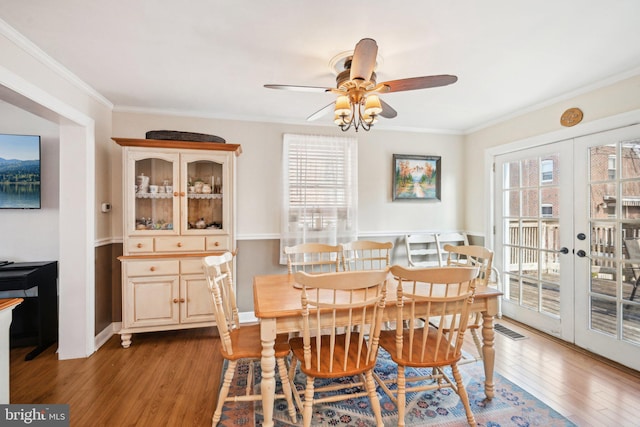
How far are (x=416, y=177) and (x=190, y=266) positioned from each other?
2918 mm

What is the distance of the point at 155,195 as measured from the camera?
296 centimetres

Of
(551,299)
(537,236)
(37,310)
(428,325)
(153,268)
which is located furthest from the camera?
(537,236)

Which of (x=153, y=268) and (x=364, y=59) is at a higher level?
(x=364, y=59)

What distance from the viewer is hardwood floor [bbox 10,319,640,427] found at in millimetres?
1889

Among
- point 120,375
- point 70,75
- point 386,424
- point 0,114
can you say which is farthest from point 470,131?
point 0,114

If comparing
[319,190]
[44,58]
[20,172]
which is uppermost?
[44,58]

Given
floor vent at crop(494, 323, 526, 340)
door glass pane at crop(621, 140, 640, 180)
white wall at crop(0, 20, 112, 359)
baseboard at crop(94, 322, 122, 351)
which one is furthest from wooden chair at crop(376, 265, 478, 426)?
baseboard at crop(94, 322, 122, 351)

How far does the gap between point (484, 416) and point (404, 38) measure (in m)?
2.42

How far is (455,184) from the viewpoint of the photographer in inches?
163

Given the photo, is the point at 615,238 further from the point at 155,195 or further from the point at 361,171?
the point at 155,195

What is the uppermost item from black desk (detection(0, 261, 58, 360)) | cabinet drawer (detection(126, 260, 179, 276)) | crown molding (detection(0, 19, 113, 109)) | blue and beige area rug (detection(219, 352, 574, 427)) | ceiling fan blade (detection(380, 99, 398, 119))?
crown molding (detection(0, 19, 113, 109))

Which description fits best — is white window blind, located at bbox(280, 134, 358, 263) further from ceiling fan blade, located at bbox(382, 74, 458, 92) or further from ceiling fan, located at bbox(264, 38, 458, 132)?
ceiling fan blade, located at bbox(382, 74, 458, 92)

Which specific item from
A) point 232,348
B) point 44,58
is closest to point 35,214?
point 44,58

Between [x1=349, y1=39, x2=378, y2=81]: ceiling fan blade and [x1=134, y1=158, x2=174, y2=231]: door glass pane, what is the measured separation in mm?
2099
